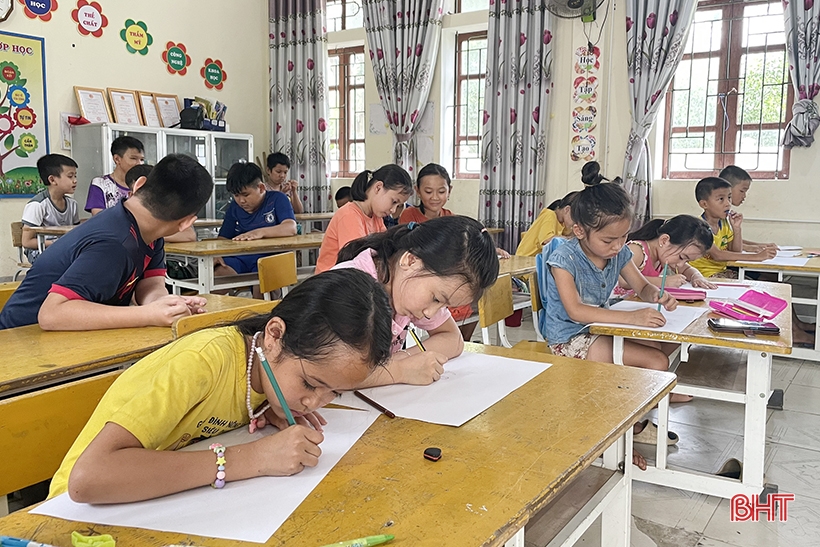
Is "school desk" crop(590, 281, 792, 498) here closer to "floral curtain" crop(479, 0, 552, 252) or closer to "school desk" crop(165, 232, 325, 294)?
"school desk" crop(165, 232, 325, 294)

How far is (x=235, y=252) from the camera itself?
385cm

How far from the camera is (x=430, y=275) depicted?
1.52 m

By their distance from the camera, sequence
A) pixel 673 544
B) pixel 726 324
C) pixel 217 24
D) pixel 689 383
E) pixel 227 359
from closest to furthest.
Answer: pixel 227 359, pixel 673 544, pixel 726 324, pixel 689 383, pixel 217 24

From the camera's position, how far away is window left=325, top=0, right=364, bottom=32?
710cm

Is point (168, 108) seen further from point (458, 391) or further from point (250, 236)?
point (458, 391)

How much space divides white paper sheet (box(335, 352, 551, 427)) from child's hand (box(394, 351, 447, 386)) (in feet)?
0.05

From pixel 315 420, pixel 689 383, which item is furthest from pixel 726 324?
pixel 315 420

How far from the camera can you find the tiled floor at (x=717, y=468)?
6.64ft

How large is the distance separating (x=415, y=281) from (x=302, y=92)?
627 centimetres

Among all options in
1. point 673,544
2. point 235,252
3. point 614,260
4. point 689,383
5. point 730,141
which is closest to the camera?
point 673,544

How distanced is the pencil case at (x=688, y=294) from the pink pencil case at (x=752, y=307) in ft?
0.21

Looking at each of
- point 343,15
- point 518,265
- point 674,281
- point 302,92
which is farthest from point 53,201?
point 674,281

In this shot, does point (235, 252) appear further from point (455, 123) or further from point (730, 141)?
point (730, 141)

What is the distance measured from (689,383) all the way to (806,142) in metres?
3.33
